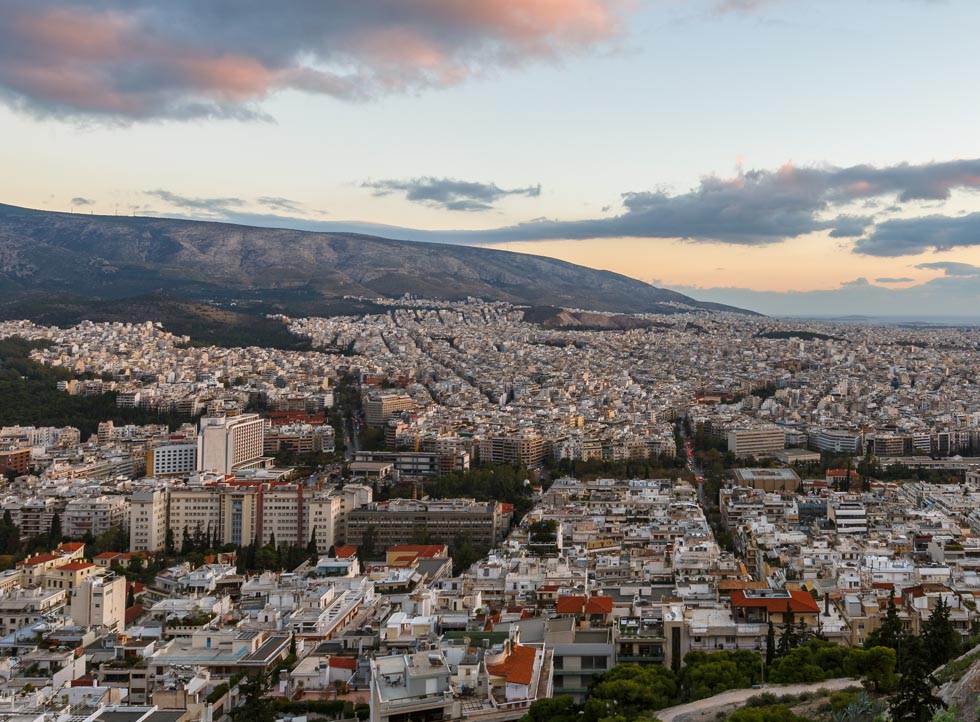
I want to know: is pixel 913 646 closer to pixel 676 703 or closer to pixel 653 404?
pixel 676 703

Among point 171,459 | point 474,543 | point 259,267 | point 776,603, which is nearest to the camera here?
point 776,603

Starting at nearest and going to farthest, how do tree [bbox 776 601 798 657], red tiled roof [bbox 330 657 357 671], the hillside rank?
tree [bbox 776 601 798 657] → red tiled roof [bbox 330 657 357 671] → the hillside

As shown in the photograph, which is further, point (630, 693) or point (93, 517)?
point (93, 517)

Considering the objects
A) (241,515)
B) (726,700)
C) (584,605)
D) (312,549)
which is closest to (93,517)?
(241,515)

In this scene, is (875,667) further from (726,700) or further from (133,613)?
(133,613)

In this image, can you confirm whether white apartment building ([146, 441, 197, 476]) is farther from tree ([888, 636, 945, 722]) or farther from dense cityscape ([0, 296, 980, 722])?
tree ([888, 636, 945, 722])

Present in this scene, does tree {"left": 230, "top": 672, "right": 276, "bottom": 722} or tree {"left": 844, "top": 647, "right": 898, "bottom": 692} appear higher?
tree {"left": 844, "top": 647, "right": 898, "bottom": 692}

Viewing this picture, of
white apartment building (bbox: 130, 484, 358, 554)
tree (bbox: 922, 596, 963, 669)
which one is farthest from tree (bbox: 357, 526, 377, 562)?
tree (bbox: 922, 596, 963, 669)

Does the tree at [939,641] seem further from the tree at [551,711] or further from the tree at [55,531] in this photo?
the tree at [55,531]
